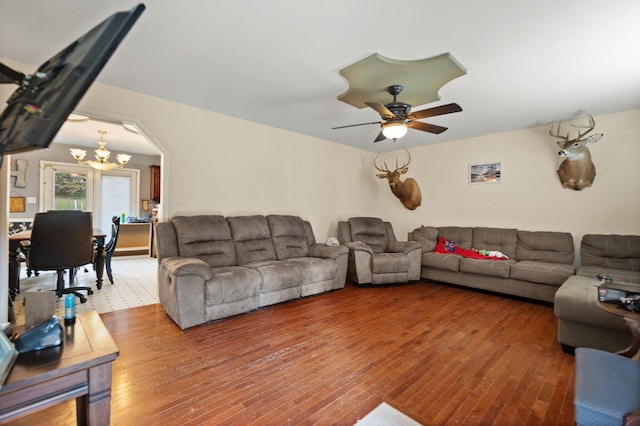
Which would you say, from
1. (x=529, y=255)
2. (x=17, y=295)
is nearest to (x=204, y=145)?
(x=17, y=295)

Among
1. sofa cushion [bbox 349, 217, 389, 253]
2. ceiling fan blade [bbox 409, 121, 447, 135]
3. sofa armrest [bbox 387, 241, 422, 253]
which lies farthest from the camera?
sofa cushion [bbox 349, 217, 389, 253]

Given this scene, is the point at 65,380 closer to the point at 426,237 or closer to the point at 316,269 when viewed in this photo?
the point at 316,269

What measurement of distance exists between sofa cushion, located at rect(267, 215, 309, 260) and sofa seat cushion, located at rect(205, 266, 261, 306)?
3.13ft

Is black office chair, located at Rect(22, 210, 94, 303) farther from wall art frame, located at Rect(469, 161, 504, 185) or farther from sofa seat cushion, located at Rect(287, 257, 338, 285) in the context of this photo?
wall art frame, located at Rect(469, 161, 504, 185)

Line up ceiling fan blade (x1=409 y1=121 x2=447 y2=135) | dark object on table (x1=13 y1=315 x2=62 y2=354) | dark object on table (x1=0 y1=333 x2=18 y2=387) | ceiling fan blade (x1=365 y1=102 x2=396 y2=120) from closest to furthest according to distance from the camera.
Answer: dark object on table (x1=0 y1=333 x2=18 y2=387) < dark object on table (x1=13 y1=315 x2=62 y2=354) < ceiling fan blade (x1=365 y1=102 x2=396 y2=120) < ceiling fan blade (x1=409 y1=121 x2=447 y2=135)

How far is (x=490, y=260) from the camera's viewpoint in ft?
13.6

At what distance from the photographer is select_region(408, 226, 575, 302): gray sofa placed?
12.0ft

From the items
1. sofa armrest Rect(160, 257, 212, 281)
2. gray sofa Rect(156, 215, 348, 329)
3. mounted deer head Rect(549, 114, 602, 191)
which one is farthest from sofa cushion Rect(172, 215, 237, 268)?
mounted deer head Rect(549, 114, 602, 191)

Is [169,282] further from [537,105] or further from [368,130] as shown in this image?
[537,105]

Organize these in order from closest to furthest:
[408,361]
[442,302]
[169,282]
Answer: [408,361] → [169,282] → [442,302]

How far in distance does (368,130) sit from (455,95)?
161 centimetres

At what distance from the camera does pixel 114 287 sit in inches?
163

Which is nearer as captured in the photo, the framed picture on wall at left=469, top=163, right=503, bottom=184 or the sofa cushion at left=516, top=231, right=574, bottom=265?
the sofa cushion at left=516, top=231, right=574, bottom=265

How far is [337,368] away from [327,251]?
2165mm
